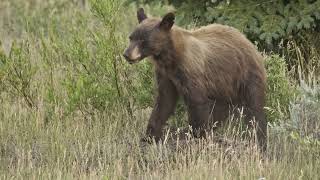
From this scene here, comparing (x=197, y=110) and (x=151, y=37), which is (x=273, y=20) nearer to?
(x=197, y=110)

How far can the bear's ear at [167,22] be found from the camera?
660 centimetres

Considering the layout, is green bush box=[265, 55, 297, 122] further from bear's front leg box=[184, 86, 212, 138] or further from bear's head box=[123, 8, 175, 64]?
bear's head box=[123, 8, 175, 64]

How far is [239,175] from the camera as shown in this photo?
613 cm

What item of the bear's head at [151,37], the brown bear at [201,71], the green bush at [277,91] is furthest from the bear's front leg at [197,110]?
the green bush at [277,91]

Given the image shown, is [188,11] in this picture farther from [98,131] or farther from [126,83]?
[98,131]

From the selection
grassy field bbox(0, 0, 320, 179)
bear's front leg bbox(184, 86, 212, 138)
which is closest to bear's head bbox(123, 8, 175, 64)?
bear's front leg bbox(184, 86, 212, 138)

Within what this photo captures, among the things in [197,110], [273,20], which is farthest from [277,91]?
[197,110]

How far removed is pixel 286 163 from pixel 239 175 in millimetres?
455

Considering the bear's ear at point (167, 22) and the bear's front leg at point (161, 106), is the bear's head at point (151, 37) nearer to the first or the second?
the bear's ear at point (167, 22)

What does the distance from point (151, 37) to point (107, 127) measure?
52.0 inches

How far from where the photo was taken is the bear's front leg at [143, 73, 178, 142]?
22.8 feet

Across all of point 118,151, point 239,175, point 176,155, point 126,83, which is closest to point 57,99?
point 126,83

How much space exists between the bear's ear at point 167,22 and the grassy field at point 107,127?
1019mm

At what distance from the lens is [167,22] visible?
665 centimetres
